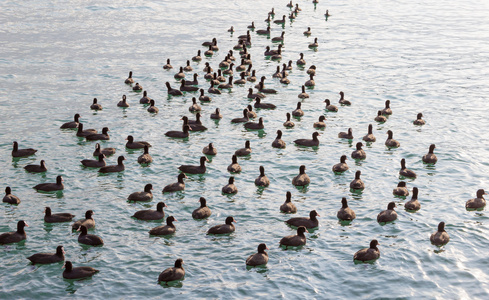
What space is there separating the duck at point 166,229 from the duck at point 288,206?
4.65 metres

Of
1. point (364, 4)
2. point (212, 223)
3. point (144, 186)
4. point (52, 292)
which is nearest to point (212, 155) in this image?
point (144, 186)

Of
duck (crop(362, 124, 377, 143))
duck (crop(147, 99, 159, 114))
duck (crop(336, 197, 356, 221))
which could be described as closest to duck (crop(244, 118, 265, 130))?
duck (crop(362, 124, 377, 143))

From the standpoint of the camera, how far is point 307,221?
2534 centimetres

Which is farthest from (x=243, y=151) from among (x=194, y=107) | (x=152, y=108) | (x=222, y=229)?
(x=222, y=229)

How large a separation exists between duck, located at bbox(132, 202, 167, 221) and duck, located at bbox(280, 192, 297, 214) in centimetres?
483

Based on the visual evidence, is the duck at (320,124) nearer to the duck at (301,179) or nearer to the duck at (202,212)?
the duck at (301,179)

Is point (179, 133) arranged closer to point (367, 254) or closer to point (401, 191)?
point (401, 191)

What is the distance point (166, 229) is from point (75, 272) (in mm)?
4062

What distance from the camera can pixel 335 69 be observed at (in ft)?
161

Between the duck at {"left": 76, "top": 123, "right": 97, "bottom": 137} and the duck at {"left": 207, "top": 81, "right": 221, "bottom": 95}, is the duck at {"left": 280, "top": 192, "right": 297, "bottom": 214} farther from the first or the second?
the duck at {"left": 207, "top": 81, "right": 221, "bottom": 95}

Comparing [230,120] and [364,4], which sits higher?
[364,4]

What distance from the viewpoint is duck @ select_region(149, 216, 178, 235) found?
2434 centimetres

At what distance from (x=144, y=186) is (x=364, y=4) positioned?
53.6 metres

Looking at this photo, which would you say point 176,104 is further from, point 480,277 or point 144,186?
point 480,277
